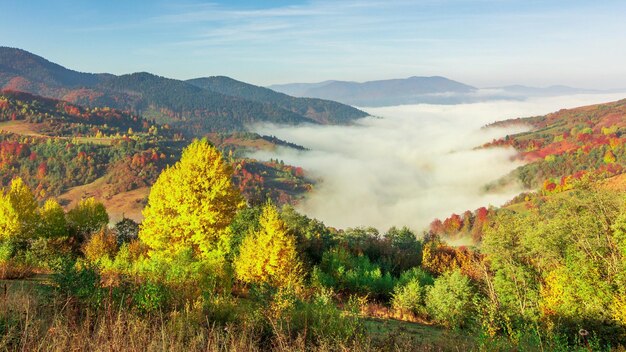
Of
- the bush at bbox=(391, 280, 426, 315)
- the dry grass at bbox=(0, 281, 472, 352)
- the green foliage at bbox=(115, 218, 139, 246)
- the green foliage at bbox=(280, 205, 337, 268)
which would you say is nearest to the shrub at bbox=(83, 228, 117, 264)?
the green foliage at bbox=(115, 218, 139, 246)

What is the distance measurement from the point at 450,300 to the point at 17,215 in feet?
145

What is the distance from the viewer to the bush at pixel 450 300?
28530 mm

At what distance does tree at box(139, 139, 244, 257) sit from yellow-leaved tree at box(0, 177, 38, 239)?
22922 millimetres

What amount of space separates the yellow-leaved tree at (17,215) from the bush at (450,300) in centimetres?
3851

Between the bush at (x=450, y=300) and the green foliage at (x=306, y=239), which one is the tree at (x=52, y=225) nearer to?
the green foliage at (x=306, y=239)

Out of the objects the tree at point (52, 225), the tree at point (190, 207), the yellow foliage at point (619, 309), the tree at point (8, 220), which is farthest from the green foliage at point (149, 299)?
the tree at point (8, 220)

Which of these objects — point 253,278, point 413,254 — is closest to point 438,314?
point 253,278

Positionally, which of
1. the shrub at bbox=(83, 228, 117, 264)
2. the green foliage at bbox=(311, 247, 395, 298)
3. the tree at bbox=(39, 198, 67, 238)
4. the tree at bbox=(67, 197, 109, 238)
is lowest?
the tree at bbox=(67, 197, 109, 238)

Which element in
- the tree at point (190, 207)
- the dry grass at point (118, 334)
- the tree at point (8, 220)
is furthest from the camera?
the tree at point (8, 220)

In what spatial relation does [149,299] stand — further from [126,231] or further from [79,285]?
[126,231]

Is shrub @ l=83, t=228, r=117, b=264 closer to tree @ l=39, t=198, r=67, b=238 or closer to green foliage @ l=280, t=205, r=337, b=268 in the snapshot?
tree @ l=39, t=198, r=67, b=238

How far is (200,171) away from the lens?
2702 centimetres

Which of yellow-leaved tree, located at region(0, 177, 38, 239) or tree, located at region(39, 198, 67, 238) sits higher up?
yellow-leaved tree, located at region(0, 177, 38, 239)

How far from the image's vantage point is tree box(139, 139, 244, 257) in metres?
26.4
